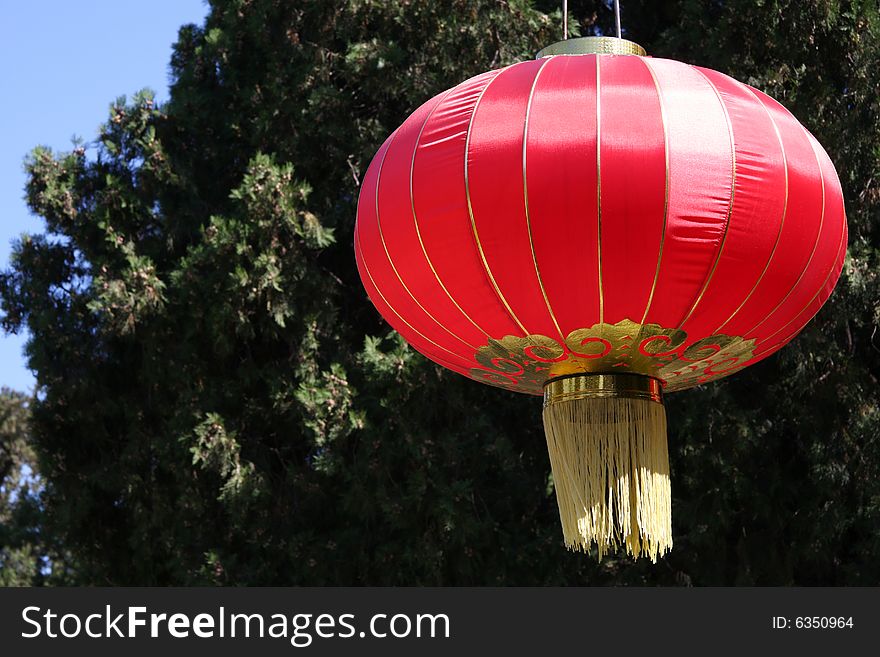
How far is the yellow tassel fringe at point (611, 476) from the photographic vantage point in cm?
207

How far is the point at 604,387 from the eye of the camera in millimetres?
2086

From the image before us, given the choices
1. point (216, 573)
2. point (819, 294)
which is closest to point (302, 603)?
point (216, 573)

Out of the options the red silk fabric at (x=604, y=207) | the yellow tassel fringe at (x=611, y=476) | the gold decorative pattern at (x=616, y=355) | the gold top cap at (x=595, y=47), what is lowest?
the yellow tassel fringe at (x=611, y=476)

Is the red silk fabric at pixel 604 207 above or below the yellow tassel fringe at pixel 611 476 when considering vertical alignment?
above

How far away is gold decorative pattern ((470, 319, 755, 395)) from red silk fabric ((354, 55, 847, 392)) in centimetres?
3

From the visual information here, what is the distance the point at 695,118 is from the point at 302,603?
2.11m

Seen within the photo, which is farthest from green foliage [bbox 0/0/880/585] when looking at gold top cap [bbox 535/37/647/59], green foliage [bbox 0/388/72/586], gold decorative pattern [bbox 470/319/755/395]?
gold top cap [bbox 535/37/647/59]

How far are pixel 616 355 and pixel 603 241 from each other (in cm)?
28

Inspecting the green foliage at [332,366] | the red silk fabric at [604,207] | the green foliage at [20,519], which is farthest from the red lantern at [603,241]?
the green foliage at [20,519]

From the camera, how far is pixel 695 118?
6.26ft

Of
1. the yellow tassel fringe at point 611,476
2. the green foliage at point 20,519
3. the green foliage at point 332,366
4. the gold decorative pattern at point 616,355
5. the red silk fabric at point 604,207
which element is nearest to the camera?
the red silk fabric at point 604,207

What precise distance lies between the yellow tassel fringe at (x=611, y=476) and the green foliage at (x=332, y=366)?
247 cm

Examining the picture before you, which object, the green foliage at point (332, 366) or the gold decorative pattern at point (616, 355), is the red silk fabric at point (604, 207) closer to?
the gold decorative pattern at point (616, 355)

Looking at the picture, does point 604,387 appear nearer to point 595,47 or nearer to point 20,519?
point 595,47
